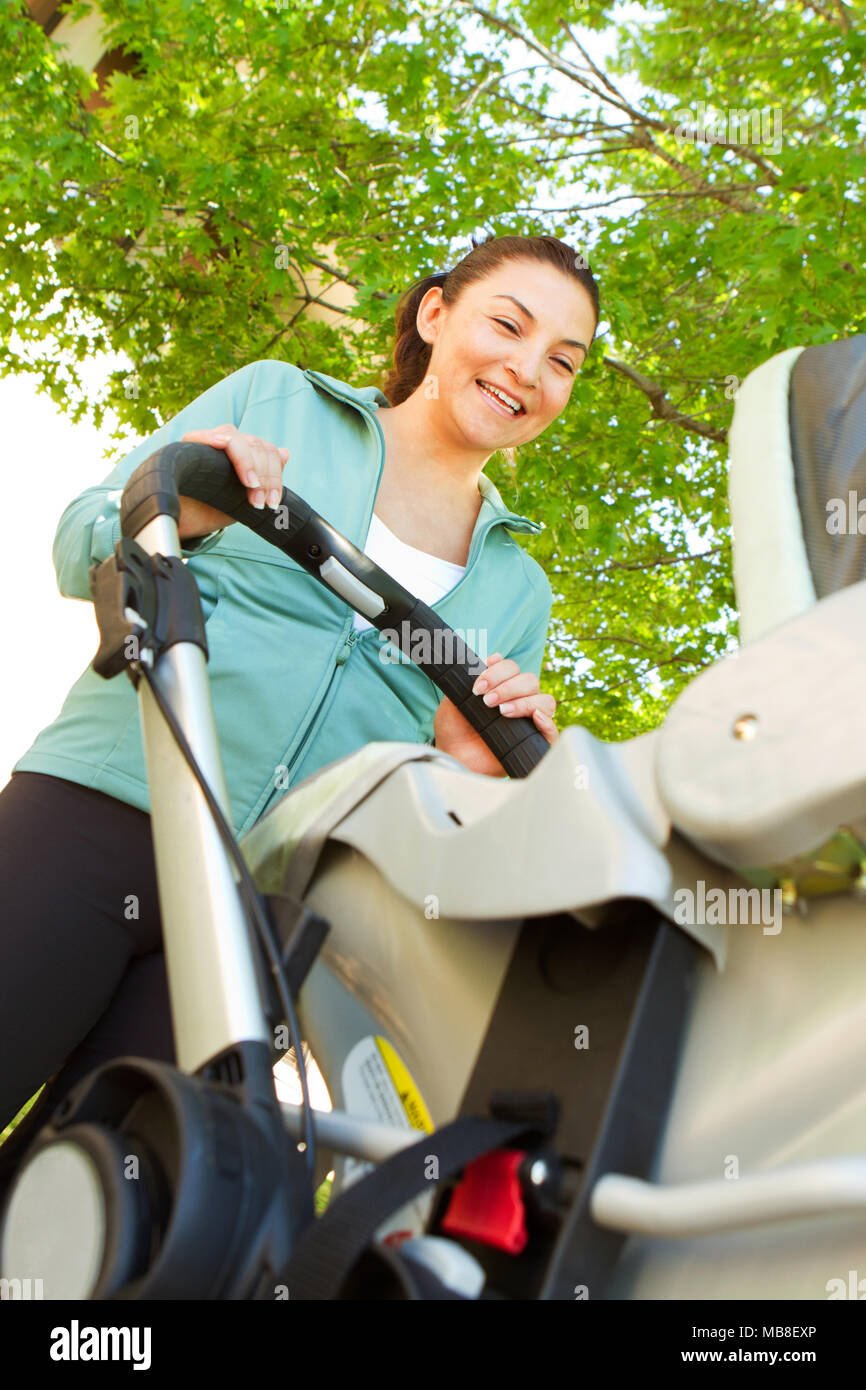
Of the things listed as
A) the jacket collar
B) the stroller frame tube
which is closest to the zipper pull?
the jacket collar

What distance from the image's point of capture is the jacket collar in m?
1.78

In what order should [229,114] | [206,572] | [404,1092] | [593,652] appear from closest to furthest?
1. [404,1092]
2. [206,572]
3. [229,114]
4. [593,652]

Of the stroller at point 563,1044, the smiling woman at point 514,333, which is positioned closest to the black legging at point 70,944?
the stroller at point 563,1044

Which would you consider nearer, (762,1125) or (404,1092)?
(762,1125)

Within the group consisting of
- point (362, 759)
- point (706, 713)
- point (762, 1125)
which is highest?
point (362, 759)

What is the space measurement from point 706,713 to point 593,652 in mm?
6193

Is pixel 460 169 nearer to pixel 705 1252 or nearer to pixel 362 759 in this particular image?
pixel 362 759

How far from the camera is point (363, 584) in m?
1.49

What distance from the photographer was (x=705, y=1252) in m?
0.72

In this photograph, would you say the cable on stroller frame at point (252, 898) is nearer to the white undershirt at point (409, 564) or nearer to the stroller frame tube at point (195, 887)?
the stroller frame tube at point (195, 887)

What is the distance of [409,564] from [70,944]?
0.77 meters

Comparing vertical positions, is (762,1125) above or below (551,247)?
below
